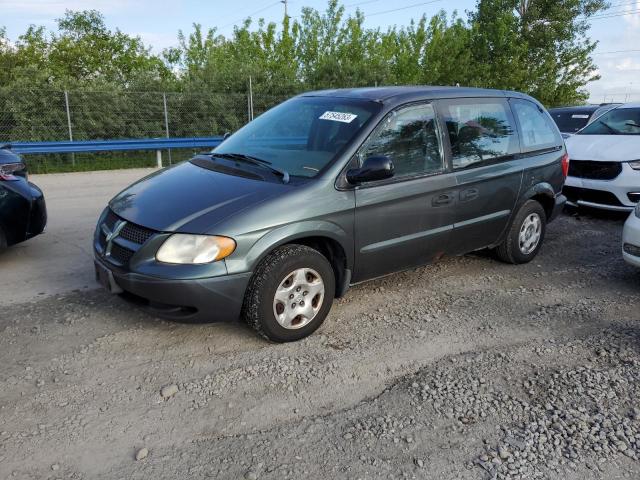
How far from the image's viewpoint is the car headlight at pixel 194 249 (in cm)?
348

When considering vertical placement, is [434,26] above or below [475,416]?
above

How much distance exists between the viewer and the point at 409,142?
4438 millimetres

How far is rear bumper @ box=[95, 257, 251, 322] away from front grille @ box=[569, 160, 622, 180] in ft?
19.6

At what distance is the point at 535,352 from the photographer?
3.81 metres

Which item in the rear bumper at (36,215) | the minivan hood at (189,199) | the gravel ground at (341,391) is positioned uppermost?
the minivan hood at (189,199)

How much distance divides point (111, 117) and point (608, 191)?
453 inches

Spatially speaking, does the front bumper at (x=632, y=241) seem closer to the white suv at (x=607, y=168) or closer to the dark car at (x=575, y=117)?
the white suv at (x=607, y=168)

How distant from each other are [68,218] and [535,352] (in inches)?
246

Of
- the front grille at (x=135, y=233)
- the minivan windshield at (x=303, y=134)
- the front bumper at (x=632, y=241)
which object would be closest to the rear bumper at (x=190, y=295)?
the front grille at (x=135, y=233)

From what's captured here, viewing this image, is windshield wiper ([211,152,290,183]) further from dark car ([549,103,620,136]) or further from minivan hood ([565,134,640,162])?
dark car ([549,103,620,136])

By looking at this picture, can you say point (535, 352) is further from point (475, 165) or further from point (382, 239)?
point (475, 165)

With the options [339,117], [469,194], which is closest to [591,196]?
[469,194]

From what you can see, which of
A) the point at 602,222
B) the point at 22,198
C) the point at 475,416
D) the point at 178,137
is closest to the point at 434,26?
the point at 178,137

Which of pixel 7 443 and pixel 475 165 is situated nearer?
pixel 7 443
